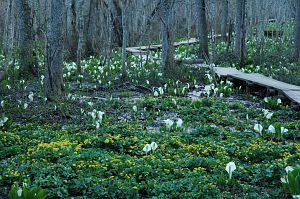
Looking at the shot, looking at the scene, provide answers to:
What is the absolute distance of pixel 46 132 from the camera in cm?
693

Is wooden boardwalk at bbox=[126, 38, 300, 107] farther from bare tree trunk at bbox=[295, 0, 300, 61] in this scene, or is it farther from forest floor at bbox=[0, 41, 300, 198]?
bare tree trunk at bbox=[295, 0, 300, 61]

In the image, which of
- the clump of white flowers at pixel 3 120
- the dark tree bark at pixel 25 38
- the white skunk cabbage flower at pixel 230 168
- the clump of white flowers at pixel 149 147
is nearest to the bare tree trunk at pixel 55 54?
the clump of white flowers at pixel 3 120

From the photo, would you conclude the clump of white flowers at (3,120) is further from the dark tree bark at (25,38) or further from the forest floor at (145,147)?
the dark tree bark at (25,38)

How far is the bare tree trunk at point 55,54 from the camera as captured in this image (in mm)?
9500

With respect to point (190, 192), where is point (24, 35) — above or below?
above

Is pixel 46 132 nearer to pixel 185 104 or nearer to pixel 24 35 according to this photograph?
pixel 185 104

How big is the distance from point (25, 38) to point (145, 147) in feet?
28.4

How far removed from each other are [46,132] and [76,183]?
2373 millimetres

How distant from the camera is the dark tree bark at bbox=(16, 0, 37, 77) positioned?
43.3 ft

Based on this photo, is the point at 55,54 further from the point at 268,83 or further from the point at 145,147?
the point at 268,83

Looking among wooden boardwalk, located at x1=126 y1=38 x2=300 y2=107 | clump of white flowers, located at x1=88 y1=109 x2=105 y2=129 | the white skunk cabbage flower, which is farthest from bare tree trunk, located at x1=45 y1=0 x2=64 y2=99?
the white skunk cabbage flower

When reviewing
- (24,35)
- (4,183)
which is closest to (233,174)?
(4,183)

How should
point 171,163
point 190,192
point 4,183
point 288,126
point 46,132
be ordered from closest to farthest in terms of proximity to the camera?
point 190,192, point 4,183, point 171,163, point 46,132, point 288,126

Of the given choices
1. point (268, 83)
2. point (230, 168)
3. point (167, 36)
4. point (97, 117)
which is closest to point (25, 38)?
point (167, 36)
